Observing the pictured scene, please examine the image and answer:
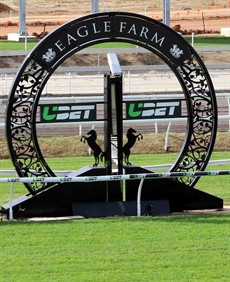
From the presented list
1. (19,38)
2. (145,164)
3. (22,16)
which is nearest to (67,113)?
(145,164)

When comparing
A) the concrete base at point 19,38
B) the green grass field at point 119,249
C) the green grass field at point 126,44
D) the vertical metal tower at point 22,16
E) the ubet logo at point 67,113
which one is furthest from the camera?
the vertical metal tower at point 22,16

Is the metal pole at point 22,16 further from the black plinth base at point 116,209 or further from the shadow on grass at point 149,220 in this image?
the shadow on grass at point 149,220

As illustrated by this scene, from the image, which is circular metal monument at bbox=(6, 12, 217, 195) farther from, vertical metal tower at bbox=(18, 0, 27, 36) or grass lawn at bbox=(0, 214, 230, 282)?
vertical metal tower at bbox=(18, 0, 27, 36)

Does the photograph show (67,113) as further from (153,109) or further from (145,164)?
(145,164)

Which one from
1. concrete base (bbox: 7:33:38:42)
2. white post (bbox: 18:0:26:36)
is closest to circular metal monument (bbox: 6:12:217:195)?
concrete base (bbox: 7:33:38:42)

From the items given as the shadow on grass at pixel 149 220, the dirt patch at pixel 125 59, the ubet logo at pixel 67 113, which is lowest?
the shadow on grass at pixel 149 220

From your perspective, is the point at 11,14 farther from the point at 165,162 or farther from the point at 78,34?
the point at 78,34

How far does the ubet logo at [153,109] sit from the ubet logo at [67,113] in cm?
43

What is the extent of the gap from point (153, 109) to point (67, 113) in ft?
3.28

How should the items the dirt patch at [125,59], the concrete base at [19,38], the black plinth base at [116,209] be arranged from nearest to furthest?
1. the black plinth base at [116,209]
2. the dirt patch at [125,59]
3. the concrete base at [19,38]

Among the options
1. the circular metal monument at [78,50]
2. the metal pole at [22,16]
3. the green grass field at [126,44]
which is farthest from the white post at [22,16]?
the circular metal monument at [78,50]

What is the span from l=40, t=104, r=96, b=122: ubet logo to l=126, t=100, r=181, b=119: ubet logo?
43 cm

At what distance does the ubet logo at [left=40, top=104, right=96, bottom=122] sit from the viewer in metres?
12.1

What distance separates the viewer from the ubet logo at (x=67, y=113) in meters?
12.1
